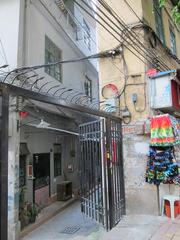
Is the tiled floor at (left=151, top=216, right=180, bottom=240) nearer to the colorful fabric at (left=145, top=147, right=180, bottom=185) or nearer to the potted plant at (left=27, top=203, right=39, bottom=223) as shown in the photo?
the colorful fabric at (left=145, top=147, right=180, bottom=185)

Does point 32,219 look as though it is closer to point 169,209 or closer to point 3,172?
point 169,209

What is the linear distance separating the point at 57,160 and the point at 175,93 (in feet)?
23.7

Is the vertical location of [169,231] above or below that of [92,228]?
above

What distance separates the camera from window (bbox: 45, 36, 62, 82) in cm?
974

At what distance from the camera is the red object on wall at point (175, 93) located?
259 inches

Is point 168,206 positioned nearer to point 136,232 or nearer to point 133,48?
point 136,232

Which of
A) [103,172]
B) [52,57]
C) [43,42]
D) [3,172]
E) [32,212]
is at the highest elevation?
[43,42]

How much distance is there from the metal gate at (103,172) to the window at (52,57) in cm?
403

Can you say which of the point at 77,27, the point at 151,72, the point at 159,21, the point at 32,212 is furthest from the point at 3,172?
the point at 77,27

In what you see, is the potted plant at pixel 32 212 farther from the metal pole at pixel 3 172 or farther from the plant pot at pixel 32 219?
the metal pole at pixel 3 172

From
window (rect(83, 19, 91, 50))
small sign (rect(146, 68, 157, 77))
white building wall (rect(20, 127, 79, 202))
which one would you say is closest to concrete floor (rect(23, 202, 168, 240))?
white building wall (rect(20, 127, 79, 202))

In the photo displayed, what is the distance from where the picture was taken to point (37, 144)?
1041cm

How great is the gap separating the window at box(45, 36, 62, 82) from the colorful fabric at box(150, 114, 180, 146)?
508 centimetres

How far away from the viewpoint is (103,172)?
6.16 m
